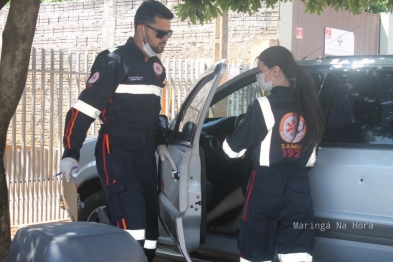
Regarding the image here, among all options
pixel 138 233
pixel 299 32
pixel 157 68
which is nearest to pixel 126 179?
pixel 138 233

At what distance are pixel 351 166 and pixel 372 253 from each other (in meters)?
0.51

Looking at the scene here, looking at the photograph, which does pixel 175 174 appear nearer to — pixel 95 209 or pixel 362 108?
pixel 95 209

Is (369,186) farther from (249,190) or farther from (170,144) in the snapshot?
(170,144)

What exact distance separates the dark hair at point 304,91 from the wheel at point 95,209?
1.76 m

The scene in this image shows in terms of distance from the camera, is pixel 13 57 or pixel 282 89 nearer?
pixel 282 89

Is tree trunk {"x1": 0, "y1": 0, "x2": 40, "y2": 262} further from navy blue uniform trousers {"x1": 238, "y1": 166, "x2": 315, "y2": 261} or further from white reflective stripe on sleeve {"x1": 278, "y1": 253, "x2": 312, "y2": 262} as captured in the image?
white reflective stripe on sleeve {"x1": 278, "y1": 253, "x2": 312, "y2": 262}

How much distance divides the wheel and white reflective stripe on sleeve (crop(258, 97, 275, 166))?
159 centimetres

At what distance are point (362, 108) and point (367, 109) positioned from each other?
3 cm

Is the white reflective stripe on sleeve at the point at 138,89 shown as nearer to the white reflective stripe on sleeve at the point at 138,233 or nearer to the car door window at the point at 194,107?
the car door window at the point at 194,107

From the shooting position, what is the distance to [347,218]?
3650mm

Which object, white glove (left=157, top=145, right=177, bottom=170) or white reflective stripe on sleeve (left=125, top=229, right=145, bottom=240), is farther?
white glove (left=157, top=145, right=177, bottom=170)

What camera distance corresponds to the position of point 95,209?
4699 mm

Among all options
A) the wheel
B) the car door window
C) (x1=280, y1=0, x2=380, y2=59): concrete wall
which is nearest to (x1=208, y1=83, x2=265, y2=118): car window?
the car door window

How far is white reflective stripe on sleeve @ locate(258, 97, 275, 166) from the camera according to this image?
350 centimetres
